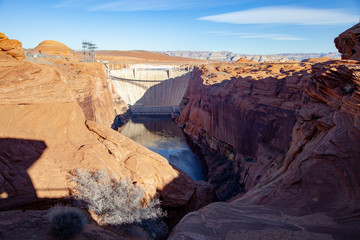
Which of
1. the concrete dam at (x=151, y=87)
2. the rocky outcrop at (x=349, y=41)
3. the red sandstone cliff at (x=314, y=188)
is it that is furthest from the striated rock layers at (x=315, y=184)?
the concrete dam at (x=151, y=87)

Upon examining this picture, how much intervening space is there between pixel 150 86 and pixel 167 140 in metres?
20.7

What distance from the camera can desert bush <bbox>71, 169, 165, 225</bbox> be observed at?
293 inches

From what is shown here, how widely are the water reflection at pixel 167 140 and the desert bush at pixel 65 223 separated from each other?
17321 millimetres

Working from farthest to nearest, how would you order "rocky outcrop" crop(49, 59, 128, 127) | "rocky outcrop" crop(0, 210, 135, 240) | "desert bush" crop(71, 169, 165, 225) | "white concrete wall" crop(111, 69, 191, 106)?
1. "white concrete wall" crop(111, 69, 191, 106)
2. "rocky outcrop" crop(49, 59, 128, 127)
3. "desert bush" crop(71, 169, 165, 225)
4. "rocky outcrop" crop(0, 210, 135, 240)

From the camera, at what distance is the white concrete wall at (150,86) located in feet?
165

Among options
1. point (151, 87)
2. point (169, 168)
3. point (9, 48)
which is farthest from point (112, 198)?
point (151, 87)

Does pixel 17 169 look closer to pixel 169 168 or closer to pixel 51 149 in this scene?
pixel 51 149

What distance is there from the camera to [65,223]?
17.6ft

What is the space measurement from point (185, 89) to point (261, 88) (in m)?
31.1

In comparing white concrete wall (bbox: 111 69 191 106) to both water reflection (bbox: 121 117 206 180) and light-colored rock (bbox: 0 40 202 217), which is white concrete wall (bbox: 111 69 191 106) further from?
light-colored rock (bbox: 0 40 202 217)

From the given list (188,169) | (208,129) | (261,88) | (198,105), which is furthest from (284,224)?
(198,105)

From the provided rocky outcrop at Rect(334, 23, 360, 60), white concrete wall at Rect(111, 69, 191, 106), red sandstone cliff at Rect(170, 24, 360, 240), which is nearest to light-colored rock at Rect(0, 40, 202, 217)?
red sandstone cliff at Rect(170, 24, 360, 240)

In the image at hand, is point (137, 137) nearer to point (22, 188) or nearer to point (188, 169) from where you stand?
point (188, 169)

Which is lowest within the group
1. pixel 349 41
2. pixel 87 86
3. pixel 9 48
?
Answer: pixel 87 86
